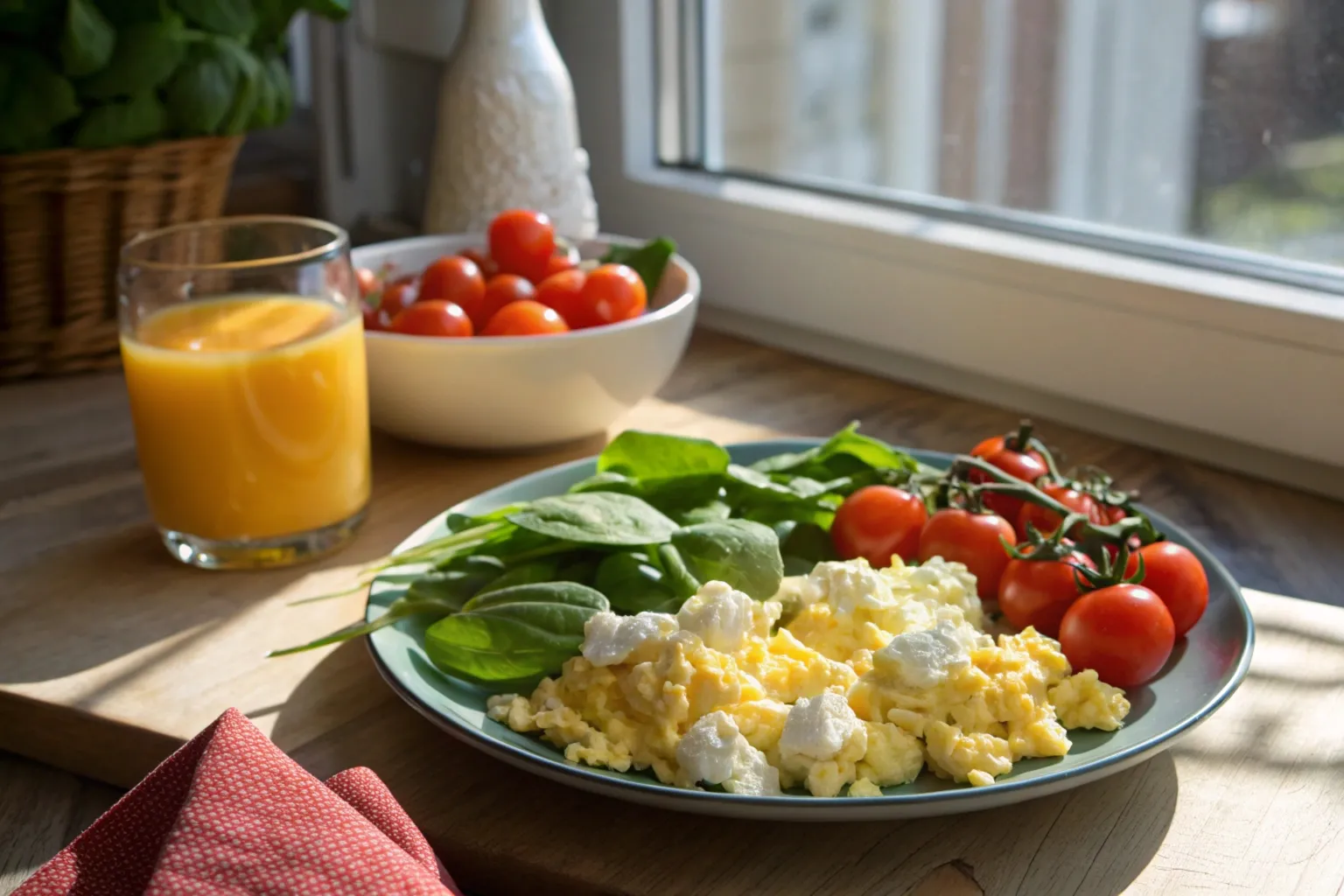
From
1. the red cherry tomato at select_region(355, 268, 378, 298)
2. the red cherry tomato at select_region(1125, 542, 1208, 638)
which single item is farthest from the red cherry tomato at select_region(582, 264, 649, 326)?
the red cherry tomato at select_region(1125, 542, 1208, 638)

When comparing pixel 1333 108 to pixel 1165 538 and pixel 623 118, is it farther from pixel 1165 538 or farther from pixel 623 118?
pixel 623 118

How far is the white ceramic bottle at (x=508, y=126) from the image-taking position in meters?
1.45

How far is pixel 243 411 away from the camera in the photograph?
38.7 inches

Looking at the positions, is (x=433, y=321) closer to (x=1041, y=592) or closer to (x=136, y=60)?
(x=136, y=60)

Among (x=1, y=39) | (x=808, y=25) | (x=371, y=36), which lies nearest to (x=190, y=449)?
(x=1, y=39)

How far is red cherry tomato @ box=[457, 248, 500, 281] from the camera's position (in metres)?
1.32

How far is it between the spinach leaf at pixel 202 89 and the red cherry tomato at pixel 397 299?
0.25 metres

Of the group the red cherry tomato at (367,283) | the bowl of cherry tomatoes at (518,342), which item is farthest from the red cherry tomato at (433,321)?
the red cherry tomato at (367,283)

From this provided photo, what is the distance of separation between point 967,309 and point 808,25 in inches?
24.0

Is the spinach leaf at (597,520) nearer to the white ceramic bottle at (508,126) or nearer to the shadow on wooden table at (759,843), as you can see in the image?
the shadow on wooden table at (759,843)

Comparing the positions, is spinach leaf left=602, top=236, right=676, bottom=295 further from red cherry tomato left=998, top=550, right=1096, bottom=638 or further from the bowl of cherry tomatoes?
red cherry tomato left=998, top=550, right=1096, bottom=638

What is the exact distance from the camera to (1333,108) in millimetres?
1176

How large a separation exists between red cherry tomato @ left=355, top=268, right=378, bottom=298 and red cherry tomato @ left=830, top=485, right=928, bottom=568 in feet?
1.79

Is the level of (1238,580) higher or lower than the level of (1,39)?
lower
